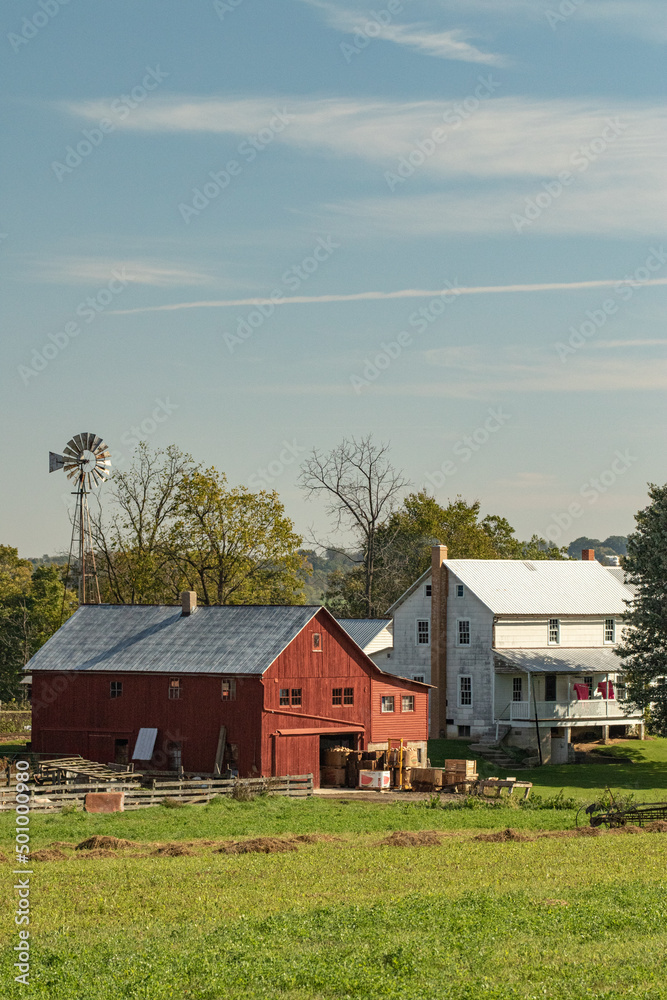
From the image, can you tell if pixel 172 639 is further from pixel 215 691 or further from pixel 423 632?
pixel 423 632

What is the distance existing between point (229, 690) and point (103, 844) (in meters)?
18.9

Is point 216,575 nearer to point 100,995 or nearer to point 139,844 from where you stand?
point 139,844

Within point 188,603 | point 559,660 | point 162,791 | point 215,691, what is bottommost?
point 162,791

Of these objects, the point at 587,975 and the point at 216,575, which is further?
the point at 216,575

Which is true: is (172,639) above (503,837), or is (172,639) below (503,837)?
above

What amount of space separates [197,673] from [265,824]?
1336 centimetres

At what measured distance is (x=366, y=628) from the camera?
70.0 metres

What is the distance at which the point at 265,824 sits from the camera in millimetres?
36688

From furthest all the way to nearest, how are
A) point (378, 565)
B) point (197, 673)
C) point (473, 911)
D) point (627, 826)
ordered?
point (378, 565) → point (197, 673) → point (627, 826) → point (473, 911)

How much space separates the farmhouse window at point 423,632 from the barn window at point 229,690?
69.1ft

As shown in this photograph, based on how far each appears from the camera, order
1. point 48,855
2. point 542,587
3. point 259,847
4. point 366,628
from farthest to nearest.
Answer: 1. point 366,628
2. point 542,587
3. point 259,847
4. point 48,855

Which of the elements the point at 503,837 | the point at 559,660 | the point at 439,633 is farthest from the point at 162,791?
the point at 559,660

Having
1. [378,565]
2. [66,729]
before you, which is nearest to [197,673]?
[66,729]

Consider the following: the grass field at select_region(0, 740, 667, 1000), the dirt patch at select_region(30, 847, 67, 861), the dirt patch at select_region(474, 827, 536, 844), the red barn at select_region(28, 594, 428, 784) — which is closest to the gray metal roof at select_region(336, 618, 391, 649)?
the red barn at select_region(28, 594, 428, 784)
